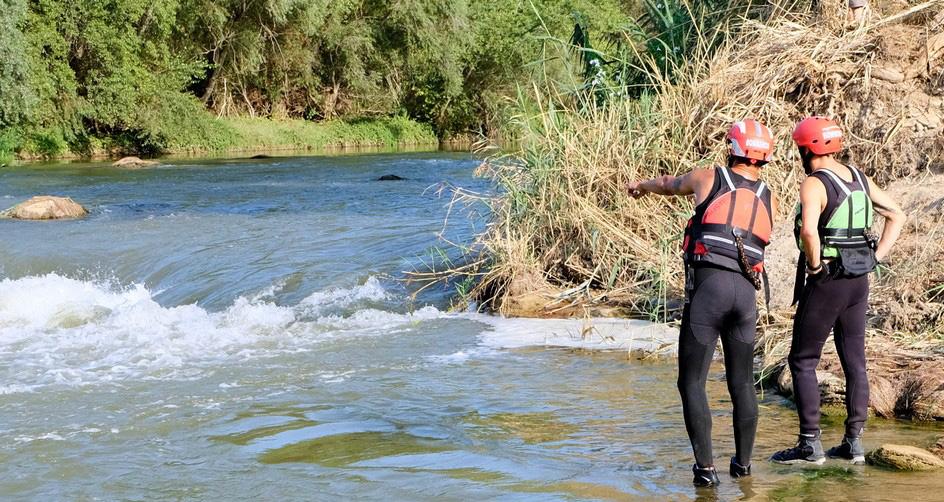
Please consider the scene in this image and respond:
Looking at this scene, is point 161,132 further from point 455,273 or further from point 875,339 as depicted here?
point 875,339

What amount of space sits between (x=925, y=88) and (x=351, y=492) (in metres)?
7.30

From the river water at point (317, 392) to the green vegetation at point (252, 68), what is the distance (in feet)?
59.4

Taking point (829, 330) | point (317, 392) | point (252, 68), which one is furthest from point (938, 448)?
point (252, 68)

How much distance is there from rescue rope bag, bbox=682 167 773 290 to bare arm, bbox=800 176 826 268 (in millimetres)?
219

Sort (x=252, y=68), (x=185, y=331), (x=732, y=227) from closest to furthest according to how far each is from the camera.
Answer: (x=732, y=227) → (x=185, y=331) → (x=252, y=68)

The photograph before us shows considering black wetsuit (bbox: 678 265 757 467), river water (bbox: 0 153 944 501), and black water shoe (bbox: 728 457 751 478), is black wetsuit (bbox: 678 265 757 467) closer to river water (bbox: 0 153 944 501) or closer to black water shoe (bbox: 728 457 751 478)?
black water shoe (bbox: 728 457 751 478)

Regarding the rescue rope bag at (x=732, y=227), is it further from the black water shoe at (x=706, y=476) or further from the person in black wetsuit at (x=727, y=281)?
the black water shoe at (x=706, y=476)

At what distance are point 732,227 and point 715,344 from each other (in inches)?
21.4

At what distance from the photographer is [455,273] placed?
11.8 m

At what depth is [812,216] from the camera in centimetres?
533

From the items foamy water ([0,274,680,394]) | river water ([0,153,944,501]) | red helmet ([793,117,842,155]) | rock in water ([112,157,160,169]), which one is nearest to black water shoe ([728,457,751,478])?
river water ([0,153,944,501])

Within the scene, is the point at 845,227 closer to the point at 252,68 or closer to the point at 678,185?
the point at 678,185

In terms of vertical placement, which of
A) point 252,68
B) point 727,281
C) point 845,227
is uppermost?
point 252,68

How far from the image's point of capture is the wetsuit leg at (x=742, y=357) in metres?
5.12
